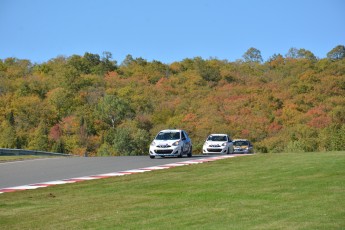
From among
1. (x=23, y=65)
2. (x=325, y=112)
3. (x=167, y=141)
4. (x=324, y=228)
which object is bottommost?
(x=324, y=228)

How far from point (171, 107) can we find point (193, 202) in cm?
9058

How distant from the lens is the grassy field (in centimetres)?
1051

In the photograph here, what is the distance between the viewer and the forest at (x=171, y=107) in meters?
84.6

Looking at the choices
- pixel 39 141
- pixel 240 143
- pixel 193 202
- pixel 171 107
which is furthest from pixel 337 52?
pixel 193 202

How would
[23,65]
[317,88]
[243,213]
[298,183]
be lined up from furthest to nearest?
[23,65]
[317,88]
[298,183]
[243,213]

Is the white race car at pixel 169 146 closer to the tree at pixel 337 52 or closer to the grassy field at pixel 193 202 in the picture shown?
the grassy field at pixel 193 202

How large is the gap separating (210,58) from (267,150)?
63.3 meters

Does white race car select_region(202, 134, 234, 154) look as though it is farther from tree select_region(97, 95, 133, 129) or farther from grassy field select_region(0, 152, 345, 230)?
tree select_region(97, 95, 133, 129)

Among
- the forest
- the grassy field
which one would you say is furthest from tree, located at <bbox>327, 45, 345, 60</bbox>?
the grassy field

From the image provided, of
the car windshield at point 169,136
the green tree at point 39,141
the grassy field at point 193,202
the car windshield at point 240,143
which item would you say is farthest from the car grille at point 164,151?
the green tree at point 39,141

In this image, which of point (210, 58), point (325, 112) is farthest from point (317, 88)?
point (210, 58)

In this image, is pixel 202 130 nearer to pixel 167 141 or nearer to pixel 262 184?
pixel 167 141

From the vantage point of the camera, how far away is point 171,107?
339ft

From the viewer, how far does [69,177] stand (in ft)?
69.6
